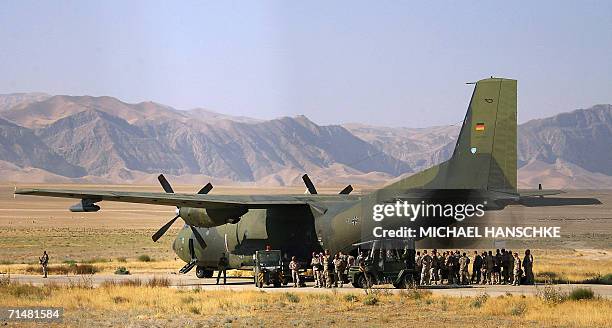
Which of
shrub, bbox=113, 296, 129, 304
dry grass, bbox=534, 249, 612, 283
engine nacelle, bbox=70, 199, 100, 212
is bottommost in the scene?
dry grass, bbox=534, 249, 612, 283

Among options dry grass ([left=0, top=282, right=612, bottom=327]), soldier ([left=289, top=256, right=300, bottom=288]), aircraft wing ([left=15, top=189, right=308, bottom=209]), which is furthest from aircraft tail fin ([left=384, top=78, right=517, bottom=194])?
aircraft wing ([left=15, top=189, right=308, bottom=209])

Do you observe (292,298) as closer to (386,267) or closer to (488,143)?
(386,267)

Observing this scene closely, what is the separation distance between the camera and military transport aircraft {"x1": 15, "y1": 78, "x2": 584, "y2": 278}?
122 feet

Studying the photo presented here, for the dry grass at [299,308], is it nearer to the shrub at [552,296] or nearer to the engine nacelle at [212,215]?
the shrub at [552,296]

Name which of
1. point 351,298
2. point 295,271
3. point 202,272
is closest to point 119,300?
point 351,298

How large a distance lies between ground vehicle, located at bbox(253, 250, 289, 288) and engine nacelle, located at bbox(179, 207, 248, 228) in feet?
7.49

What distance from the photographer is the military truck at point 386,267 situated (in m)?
37.0

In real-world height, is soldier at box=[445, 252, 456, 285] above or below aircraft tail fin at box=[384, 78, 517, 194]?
below

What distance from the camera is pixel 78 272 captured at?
49.8 metres

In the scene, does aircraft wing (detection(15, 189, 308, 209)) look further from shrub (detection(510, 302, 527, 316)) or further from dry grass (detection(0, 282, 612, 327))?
shrub (detection(510, 302, 527, 316))

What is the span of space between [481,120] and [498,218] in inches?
198

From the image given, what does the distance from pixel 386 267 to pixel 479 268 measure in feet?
17.9

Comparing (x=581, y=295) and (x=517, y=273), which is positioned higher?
(x=581, y=295)

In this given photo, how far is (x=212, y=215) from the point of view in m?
42.1
